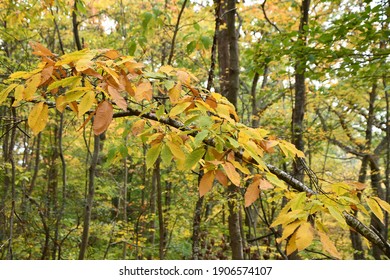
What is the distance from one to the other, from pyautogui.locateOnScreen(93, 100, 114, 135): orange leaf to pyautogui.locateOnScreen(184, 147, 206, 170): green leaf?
28 cm

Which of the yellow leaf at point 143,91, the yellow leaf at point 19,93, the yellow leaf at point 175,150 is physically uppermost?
the yellow leaf at point 19,93

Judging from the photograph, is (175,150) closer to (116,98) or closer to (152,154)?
(152,154)

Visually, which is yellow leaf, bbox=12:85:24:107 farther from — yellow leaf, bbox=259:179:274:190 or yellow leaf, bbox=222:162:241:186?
yellow leaf, bbox=259:179:274:190

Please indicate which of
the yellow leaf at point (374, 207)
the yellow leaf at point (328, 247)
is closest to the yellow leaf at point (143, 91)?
the yellow leaf at point (328, 247)

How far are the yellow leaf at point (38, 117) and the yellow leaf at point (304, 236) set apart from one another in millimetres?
890

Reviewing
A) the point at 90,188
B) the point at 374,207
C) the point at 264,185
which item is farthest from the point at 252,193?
the point at 90,188

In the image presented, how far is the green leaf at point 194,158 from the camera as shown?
3.47 ft

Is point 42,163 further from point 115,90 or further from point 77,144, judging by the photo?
point 115,90

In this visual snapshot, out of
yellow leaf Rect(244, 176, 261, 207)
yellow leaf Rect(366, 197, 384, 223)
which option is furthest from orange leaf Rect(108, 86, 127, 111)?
yellow leaf Rect(366, 197, 384, 223)

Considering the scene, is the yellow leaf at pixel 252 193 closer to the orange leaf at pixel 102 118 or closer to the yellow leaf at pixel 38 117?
the orange leaf at pixel 102 118

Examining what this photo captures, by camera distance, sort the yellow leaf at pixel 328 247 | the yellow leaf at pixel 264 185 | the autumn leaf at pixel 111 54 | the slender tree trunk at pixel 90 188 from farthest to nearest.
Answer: the slender tree trunk at pixel 90 188 → the autumn leaf at pixel 111 54 → the yellow leaf at pixel 264 185 → the yellow leaf at pixel 328 247

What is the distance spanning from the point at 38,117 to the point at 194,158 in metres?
0.55
